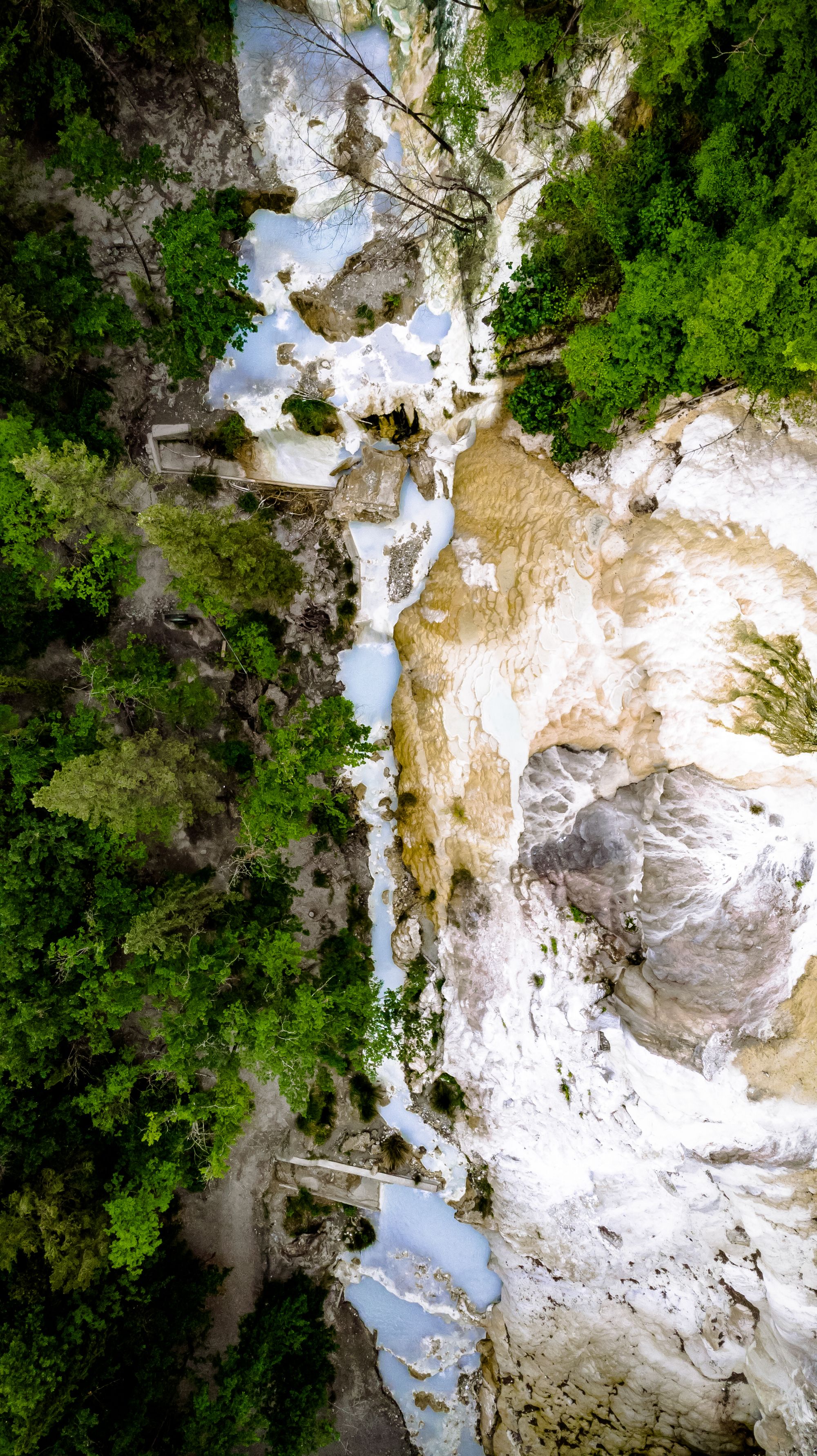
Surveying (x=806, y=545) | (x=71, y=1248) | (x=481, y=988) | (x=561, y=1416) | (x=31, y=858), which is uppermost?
(x=806, y=545)

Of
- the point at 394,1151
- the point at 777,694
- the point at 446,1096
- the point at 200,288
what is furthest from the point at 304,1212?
the point at 200,288

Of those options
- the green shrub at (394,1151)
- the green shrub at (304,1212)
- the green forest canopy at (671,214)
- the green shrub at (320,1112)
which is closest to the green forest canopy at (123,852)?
the green shrub at (320,1112)

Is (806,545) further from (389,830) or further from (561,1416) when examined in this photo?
(561,1416)

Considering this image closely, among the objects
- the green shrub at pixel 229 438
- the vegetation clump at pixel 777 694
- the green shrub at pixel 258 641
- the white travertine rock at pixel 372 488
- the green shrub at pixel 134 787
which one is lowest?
the green shrub at pixel 134 787

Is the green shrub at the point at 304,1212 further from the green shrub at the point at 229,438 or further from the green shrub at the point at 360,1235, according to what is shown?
the green shrub at the point at 229,438

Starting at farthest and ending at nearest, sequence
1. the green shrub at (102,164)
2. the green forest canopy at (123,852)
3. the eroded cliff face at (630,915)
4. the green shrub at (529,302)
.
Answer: the green shrub at (102,164) → the green forest canopy at (123,852) → the green shrub at (529,302) → the eroded cliff face at (630,915)

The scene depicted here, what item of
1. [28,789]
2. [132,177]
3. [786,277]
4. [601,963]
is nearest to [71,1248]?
[28,789]

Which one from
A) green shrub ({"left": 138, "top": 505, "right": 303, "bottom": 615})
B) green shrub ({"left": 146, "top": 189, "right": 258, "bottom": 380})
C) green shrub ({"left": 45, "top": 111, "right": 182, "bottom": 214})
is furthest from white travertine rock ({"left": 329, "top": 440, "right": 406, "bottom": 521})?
green shrub ({"left": 45, "top": 111, "right": 182, "bottom": 214})
